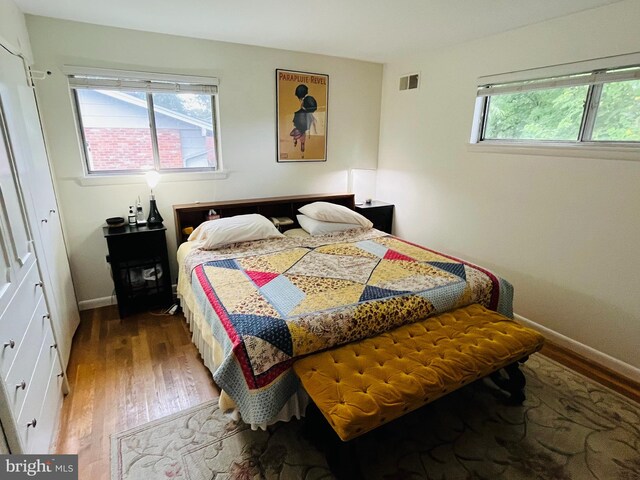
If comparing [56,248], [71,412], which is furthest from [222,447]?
[56,248]

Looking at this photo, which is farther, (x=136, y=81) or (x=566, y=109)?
(x=136, y=81)

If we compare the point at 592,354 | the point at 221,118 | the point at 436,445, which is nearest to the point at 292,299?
the point at 436,445

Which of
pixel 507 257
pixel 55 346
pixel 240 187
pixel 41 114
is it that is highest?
pixel 41 114

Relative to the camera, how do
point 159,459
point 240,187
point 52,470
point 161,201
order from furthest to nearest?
point 240,187 → point 161,201 → point 159,459 → point 52,470

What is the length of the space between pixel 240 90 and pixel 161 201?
1.29 m

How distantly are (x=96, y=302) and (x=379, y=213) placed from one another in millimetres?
3019

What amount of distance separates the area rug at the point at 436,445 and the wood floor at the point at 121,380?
103mm

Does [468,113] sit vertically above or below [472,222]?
above

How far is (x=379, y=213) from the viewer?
13.1 ft

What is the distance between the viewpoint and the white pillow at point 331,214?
3287 mm

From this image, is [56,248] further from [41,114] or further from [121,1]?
[121,1]

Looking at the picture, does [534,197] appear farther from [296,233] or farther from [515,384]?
[296,233]

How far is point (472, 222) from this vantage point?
316 cm

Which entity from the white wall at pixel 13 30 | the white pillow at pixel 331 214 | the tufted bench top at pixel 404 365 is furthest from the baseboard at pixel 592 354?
the white wall at pixel 13 30
